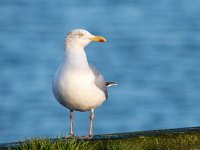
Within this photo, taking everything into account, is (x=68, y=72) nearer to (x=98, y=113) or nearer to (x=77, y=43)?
(x=77, y=43)

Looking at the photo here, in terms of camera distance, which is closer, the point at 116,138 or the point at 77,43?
the point at 116,138

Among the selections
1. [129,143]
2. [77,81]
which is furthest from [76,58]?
[129,143]

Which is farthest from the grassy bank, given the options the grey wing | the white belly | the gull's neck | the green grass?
the gull's neck

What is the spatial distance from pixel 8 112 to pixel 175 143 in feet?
71.9

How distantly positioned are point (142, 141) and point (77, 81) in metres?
0.94

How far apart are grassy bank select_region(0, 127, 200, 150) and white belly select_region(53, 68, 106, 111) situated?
1.39 ft

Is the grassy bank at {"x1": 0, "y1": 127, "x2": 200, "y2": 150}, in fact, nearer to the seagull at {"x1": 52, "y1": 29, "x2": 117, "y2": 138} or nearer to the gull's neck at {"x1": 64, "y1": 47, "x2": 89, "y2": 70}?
the seagull at {"x1": 52, "y1": 29, "x2": 117, "y2": 138}

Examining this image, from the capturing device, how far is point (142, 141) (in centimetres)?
1002

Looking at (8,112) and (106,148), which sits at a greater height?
(8,112)

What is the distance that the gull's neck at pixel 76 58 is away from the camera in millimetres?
10430

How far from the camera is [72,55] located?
10617mm

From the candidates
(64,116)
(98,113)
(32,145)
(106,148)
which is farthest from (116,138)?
(98,113)

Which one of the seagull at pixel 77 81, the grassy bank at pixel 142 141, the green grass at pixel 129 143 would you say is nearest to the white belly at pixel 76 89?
the seagull at pixel 77 81

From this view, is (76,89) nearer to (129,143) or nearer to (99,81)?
(99,81)
